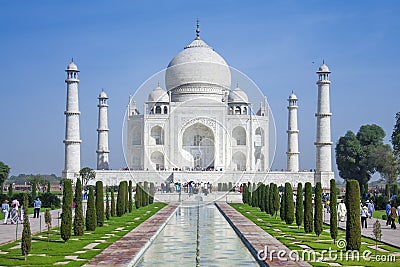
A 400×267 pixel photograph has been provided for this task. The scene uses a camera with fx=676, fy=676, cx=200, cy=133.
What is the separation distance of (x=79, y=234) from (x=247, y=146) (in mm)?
21981

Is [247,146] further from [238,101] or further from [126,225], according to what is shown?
[126,225]

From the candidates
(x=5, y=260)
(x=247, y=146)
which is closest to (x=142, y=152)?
(x=247, y=146)

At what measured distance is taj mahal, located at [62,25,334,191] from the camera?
1206 inches

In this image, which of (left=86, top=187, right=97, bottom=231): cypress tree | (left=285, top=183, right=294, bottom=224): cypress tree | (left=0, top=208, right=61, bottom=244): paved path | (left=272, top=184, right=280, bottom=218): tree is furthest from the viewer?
(left=272, top=184, right=280, bottom=218): tree

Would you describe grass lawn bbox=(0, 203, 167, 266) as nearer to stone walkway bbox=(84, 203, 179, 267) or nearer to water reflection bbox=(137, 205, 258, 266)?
stone walkway bbox=(84, 203, 179, 267)

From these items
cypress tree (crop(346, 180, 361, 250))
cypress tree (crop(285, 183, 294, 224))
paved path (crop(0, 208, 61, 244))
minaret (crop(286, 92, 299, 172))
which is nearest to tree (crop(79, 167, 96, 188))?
minaret (crop(286, 92, 299, 172))

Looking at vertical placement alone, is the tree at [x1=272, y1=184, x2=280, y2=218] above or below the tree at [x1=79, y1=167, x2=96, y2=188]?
below

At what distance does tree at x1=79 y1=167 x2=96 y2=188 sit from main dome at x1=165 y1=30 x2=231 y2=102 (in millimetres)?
7148

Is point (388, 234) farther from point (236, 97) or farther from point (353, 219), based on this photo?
point (236, 97)

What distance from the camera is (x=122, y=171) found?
30.5m

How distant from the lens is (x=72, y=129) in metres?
30.5

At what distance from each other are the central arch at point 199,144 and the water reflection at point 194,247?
20.4 m

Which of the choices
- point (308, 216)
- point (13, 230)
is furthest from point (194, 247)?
point (13, 230)

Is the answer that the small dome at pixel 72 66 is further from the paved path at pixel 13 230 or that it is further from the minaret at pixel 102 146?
the paved path at pixel 13 230
